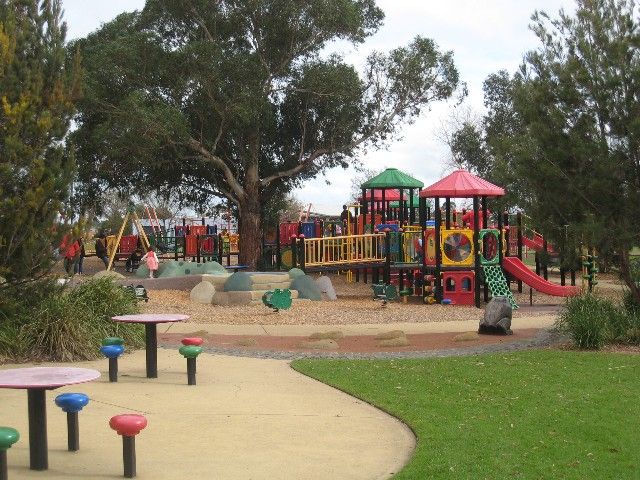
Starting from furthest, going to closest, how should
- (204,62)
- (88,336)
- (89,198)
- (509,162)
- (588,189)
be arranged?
1. (89,198)
2. (204,62)
3. (509,162)
4. (588,189)
5. (88,336)

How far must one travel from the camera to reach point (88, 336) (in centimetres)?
1315

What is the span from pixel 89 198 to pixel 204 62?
29.1 ft

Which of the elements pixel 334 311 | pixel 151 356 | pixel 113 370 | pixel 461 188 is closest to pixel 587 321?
pixel 151 356

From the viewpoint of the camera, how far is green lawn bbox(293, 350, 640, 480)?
752 cm

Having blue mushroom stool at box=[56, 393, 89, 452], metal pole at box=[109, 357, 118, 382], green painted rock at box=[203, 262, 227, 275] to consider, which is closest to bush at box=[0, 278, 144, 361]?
metal pole at box=[109, 357, 118, 382]

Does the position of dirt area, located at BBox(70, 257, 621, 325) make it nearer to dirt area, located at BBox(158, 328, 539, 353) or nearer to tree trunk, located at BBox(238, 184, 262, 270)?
dirt area, located at BBox(158, 328, 539, 353)

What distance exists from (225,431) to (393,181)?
24.9m

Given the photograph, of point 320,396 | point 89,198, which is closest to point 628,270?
point 320,396

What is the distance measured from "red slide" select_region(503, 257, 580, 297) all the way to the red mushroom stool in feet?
59.4

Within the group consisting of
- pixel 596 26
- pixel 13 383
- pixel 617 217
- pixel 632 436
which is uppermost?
pixel 596 26

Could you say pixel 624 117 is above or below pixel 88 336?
above

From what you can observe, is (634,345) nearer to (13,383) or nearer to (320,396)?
(320,396)

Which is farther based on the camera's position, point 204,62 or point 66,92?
point 204,62

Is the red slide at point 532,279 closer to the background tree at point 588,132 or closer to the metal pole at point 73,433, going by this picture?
the background tree at point 588,132
